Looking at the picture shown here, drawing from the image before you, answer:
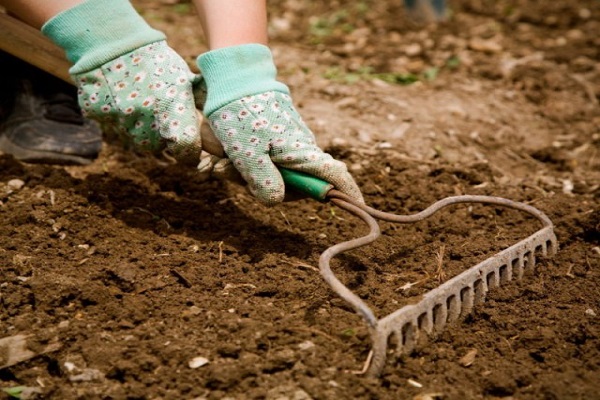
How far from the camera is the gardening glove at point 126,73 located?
2.24 metres

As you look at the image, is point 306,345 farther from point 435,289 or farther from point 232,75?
point 232,75

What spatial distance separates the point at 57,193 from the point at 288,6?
3.16m

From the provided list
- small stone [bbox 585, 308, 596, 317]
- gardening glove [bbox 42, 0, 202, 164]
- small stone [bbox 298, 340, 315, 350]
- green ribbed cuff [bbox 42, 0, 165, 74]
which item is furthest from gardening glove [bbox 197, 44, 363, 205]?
small stone [bbox 585, 308, 596, 317]

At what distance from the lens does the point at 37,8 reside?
2.33 m

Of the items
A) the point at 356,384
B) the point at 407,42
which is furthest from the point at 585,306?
the point at 407,42

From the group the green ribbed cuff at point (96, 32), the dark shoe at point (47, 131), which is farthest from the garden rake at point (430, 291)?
the dark shoe at point (47, 131)

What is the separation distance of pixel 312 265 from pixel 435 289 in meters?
0.46

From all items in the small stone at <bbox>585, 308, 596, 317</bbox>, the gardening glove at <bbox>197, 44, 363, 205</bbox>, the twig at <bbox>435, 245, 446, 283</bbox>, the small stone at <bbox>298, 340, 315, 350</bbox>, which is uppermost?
the gardening glove at <bbox>197, 44, 363, 205</bbox>

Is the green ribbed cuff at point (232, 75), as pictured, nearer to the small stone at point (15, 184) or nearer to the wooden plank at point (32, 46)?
the wooden plank at point (32, 46)

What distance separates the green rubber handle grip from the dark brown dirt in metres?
0.23

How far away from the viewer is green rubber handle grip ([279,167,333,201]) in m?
2.17

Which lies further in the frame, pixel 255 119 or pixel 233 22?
pixel 233 22

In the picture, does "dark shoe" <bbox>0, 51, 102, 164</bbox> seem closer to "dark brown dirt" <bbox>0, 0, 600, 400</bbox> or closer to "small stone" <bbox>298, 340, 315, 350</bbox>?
"dark brown dirt" <bbox>0, 0, 600, 400</bbox>

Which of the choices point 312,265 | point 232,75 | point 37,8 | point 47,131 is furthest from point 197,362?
point 47,131
